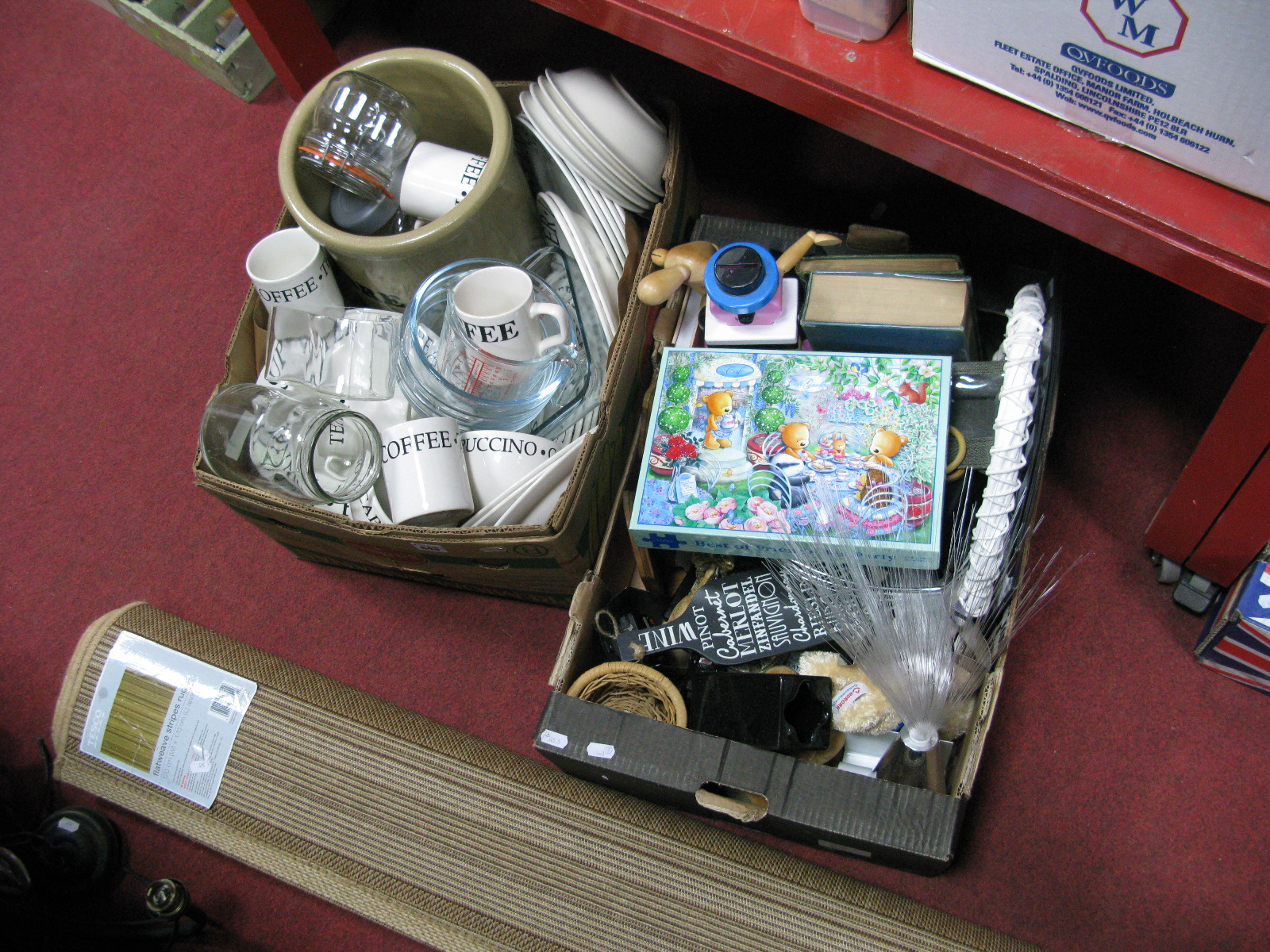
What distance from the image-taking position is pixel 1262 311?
27.9 inches

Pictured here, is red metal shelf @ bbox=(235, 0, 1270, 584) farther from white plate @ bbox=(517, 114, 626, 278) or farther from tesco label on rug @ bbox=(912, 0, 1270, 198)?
white plate @ bbox=(517, 114, 626, 278)

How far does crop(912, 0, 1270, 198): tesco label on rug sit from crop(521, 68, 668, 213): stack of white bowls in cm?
37

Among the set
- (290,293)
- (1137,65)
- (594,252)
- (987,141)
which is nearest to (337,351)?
(290,293)

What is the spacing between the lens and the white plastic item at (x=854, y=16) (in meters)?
0.80

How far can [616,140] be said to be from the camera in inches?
42.1

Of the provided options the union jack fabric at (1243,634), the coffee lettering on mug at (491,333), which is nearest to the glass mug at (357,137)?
the coffee lettering on mug at (491,333)

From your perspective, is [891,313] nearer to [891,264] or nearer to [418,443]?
[891,264]

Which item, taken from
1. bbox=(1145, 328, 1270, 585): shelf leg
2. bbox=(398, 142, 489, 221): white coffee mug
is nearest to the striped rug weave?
bbox=(1145, 328, 1270, 585): shelf leg

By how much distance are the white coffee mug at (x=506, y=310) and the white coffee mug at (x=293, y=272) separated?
7.9 inches

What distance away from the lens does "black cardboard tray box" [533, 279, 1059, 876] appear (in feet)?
2.70

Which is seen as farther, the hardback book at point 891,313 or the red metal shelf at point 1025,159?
the hardback book at point 891,313

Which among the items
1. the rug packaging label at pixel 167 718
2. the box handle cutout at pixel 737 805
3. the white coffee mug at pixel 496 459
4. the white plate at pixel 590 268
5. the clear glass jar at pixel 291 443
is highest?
the white plate at pixel 590 268

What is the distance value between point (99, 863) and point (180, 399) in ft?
2.12

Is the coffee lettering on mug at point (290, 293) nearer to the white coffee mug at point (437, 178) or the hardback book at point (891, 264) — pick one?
the white coffee mug at point (437, 178)
